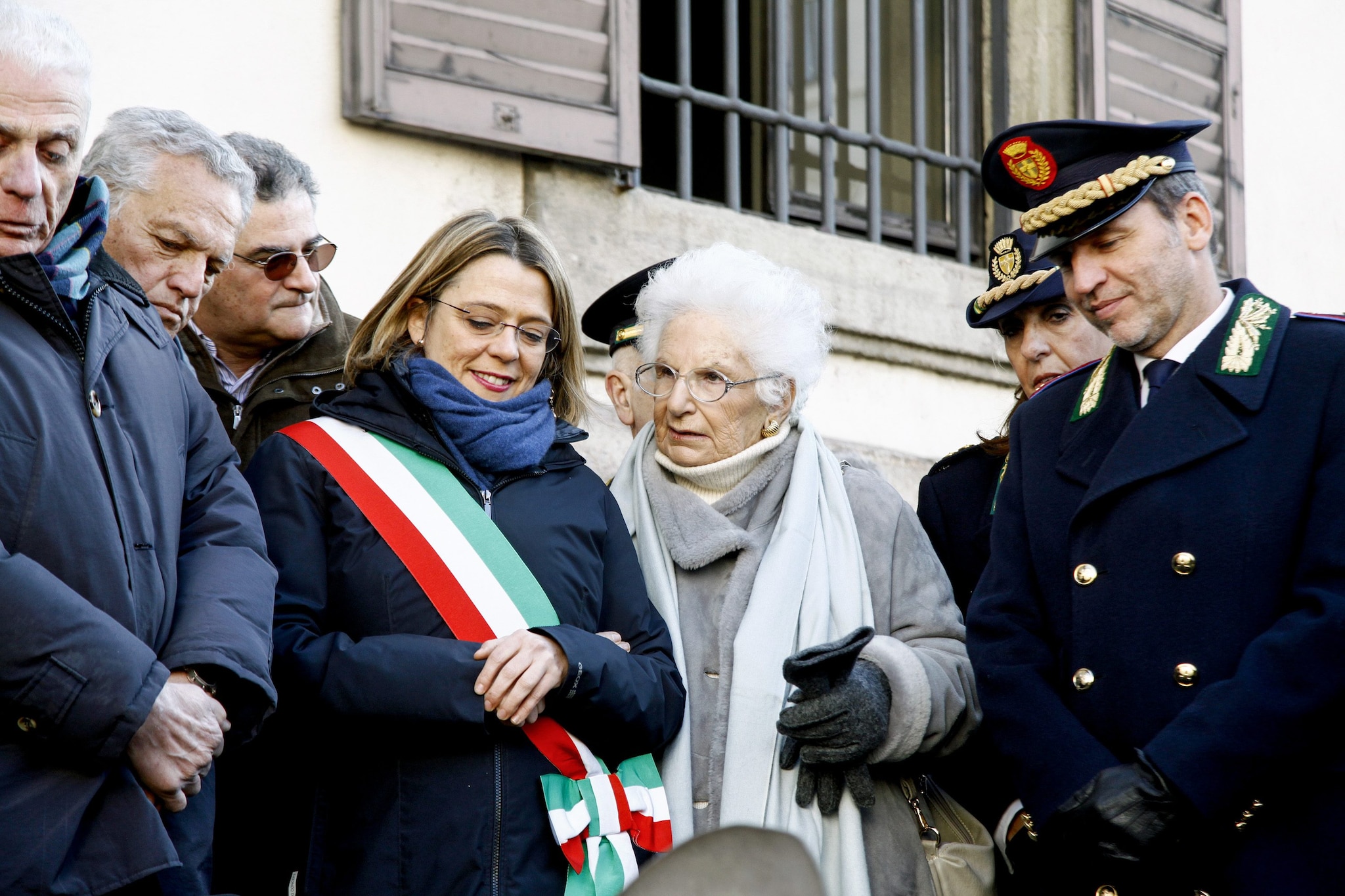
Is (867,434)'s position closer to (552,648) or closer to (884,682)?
(884,682)

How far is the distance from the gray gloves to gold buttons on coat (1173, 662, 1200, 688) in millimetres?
552

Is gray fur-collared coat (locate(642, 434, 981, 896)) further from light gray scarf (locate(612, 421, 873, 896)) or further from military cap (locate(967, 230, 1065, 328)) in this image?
military cap (locate(967, 230, 1065, 328))

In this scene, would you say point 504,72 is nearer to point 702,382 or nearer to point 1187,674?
point 702,382

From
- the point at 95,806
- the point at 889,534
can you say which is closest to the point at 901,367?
the point at 889,534

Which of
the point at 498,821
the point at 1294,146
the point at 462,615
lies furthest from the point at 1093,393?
the point at 1294,146

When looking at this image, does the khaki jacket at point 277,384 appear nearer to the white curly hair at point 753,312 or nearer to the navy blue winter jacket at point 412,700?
the navy blue winter jacket at point 412,700

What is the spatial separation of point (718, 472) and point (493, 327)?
1.94 ft

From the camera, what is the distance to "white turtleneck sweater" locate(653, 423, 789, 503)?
3736mm

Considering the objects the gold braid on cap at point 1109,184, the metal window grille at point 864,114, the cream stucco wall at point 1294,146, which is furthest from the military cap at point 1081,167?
the cream stucco wall at point 1294,146

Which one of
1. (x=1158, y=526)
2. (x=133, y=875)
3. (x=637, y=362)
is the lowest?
(x=133, y=875)

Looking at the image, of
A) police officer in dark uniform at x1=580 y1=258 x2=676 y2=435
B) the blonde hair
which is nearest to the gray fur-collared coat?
the blonde hair

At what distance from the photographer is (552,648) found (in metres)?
3.02

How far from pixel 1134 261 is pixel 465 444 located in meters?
1.32

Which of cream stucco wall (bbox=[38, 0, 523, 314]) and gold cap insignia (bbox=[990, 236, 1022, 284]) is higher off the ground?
cream stucco wall (bbox=[38, 0, 523, 314])
